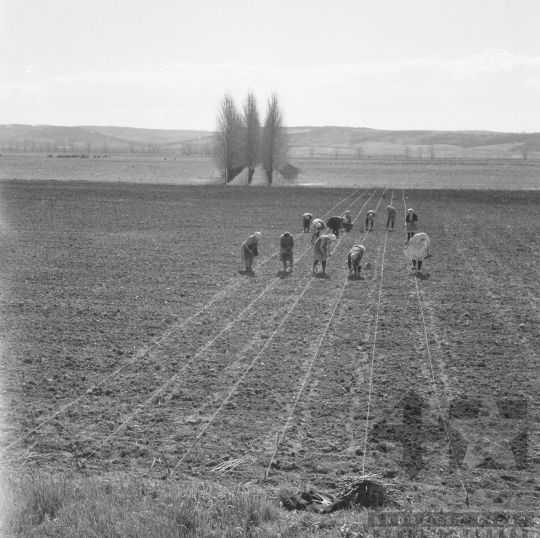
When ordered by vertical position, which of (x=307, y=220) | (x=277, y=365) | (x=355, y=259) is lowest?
(x=277, y=365)

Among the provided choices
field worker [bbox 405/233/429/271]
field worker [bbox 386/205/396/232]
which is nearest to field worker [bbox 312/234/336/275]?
field worker [bbox 405/233/429/271]

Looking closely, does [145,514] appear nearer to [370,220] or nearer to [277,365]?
[277,365]

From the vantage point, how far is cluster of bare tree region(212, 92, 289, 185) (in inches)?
2785

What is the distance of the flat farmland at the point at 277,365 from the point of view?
28.1ft

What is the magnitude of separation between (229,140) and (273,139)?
4.55 metres

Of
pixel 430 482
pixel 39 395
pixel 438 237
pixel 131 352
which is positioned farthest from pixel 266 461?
pixel 438 237

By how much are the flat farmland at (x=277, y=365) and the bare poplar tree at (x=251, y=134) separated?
155 ft

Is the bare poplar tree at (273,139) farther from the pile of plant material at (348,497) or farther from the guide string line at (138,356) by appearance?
the pile of plant material at (348,497)

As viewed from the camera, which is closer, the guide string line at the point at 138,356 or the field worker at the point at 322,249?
the guide string line at the point at 138,356

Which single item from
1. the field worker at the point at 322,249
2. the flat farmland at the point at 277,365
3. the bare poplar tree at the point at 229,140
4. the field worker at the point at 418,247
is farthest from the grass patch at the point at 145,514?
the bare poplar tree at the point at 229,140

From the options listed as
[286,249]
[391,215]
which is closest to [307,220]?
[391,215]

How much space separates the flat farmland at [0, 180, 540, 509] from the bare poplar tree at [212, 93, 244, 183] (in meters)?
46.8

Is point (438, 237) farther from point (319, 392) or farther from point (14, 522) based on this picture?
point (14, 522)

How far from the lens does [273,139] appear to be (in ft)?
234
